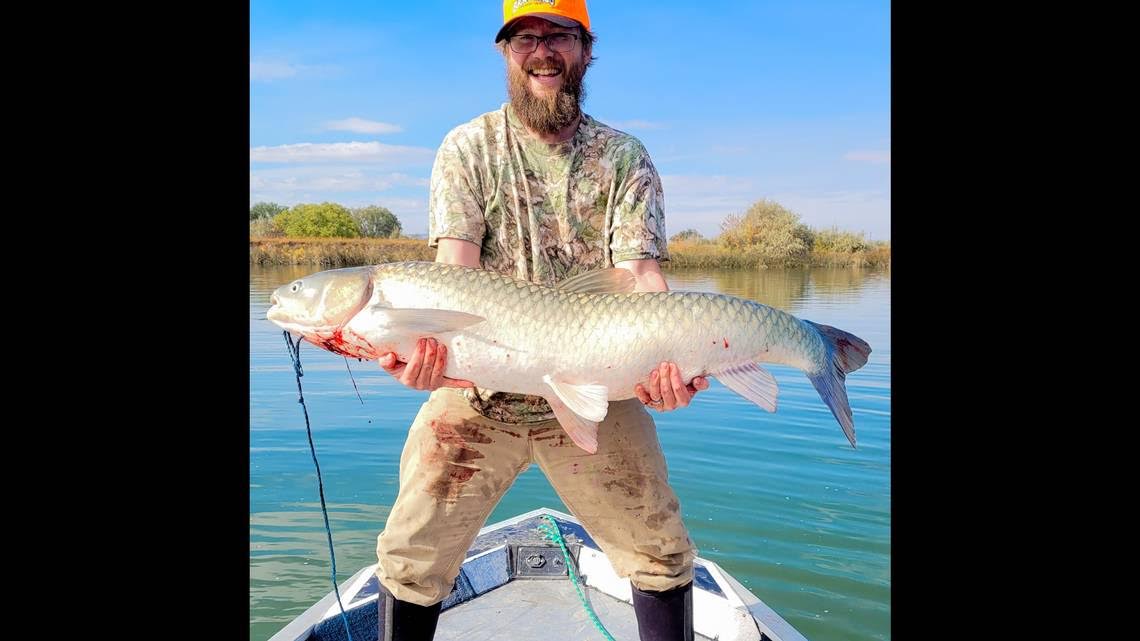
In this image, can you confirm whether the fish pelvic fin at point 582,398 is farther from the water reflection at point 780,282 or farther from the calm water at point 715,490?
the water reflection at point 780,282

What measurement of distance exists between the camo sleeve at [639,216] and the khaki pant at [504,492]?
74 centimetres

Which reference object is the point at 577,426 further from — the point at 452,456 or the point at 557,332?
the point at 452,456

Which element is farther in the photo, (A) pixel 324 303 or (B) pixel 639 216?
(B) pixel 639 216

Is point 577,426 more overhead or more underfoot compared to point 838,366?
more underfoot

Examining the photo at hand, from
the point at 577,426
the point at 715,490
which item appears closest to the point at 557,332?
the point at 577,426

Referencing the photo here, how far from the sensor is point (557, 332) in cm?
312

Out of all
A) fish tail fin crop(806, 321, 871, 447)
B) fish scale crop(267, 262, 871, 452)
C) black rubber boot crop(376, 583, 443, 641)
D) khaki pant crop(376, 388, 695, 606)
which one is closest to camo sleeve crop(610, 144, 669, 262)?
fish scale crop(267, 262, 871, 452)

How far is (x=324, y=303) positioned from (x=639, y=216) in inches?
59.6

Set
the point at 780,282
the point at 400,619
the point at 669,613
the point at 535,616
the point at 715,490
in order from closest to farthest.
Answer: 1. the point at 400,619
2. the point at 669,613
3. the point at 535,616
4. the point at 715,490
5. the point at 780,282

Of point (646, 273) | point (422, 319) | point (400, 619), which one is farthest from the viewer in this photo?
point (646, 273)

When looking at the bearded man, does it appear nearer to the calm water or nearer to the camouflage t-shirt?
the camouflage t-shirt

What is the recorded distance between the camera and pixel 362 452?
447 inches
